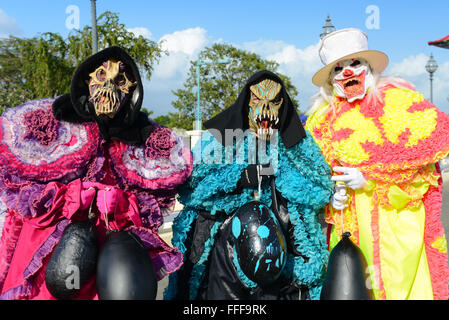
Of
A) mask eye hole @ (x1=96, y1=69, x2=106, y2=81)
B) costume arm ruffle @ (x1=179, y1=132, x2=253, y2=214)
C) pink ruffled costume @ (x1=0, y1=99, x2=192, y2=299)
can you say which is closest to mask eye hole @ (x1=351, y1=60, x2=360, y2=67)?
costume arm ruffle @ (x1=179, y1=132, x2=253, y2=214)

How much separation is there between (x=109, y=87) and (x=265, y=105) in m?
0.88

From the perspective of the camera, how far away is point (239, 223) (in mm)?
2262

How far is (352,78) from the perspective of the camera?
2.71m

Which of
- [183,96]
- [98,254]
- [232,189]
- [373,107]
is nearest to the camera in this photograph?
[98,254]

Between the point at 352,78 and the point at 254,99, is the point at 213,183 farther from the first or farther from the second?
the point at 352,78

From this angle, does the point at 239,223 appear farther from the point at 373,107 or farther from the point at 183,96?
the point at 183,96

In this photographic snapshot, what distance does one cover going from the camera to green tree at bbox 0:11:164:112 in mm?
10672

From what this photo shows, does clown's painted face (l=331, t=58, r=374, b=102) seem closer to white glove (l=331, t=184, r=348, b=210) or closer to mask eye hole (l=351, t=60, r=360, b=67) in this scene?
mask eye hole (l=351, t=60, r=360, b=67)

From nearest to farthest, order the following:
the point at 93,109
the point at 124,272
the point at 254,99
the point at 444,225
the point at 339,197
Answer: the point at 124,272, the point at 93,109, the point at 254,99, the point at 339,197, the point at 444,225

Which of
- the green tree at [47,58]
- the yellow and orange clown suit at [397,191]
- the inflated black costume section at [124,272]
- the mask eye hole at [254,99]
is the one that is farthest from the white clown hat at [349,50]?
the green tree at [47,58]

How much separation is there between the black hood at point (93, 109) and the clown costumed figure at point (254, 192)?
1.61ft

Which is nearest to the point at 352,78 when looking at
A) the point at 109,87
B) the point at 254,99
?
the point at 254,99
